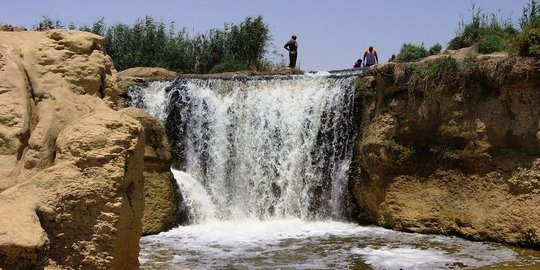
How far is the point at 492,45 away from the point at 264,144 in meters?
4.87

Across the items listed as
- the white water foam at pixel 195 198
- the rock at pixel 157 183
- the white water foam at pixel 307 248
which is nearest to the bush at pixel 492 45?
the white water foam at pixel 307 248

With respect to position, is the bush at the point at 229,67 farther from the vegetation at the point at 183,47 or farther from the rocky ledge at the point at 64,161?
the rocky ledge at the point at 64,161

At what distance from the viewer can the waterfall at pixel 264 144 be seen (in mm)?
13008

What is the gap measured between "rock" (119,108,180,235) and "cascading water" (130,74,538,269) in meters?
0.29

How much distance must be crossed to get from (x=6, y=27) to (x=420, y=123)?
7.97 meters

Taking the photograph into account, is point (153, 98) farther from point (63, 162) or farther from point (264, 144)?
point (63, 162)

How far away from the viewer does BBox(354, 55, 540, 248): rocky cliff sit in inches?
410

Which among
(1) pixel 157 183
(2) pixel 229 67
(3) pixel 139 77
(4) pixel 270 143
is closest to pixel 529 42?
(4) pixel 270 143

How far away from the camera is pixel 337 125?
43.1ft

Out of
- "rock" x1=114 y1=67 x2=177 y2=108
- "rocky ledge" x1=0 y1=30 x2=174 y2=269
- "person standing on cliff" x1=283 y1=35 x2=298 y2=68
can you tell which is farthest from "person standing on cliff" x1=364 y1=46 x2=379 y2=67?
"rocky ledge" x1=0 y1=30 x2=174 y2=269

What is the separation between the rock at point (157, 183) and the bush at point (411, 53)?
17.0ft

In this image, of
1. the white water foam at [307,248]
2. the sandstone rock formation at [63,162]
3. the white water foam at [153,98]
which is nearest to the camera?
the sandstone rock formation at [63,162]

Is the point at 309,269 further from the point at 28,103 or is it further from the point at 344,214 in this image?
the point at 28,103

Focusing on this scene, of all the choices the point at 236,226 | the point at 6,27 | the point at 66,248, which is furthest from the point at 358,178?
the point at 66,248
